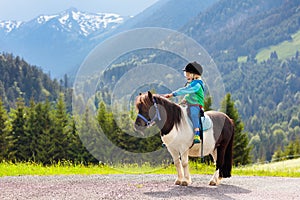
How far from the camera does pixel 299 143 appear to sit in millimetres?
85438

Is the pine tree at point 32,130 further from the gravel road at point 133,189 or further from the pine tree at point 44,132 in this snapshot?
the gravel road at point 133,189

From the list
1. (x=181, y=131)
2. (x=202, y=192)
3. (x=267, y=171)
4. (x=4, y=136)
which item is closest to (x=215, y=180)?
(x=202, y=192)

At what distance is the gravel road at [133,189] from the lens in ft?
36.0

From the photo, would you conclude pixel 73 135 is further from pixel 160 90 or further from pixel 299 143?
pixel 299 143

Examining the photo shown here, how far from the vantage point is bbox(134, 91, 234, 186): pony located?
1155 centimetres

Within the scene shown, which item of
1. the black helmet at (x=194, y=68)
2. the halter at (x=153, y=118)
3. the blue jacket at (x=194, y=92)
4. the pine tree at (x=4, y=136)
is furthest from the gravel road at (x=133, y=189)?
the pine tree at (x=4, y=136)

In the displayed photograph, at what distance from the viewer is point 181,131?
12.2 metres

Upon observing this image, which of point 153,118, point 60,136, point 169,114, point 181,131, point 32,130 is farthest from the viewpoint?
point 32,130

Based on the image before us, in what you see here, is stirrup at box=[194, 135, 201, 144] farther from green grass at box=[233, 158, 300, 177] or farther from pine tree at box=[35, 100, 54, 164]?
Answer: pine tree at box=[35, 100, 54, 164]

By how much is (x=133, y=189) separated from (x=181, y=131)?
77.1 inches

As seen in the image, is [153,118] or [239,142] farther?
[239,142]

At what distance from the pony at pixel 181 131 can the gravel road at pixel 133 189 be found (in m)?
0.61

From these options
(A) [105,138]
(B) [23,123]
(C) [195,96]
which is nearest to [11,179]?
(A) [105,138]

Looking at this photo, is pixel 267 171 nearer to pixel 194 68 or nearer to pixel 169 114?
pixel 194 68
